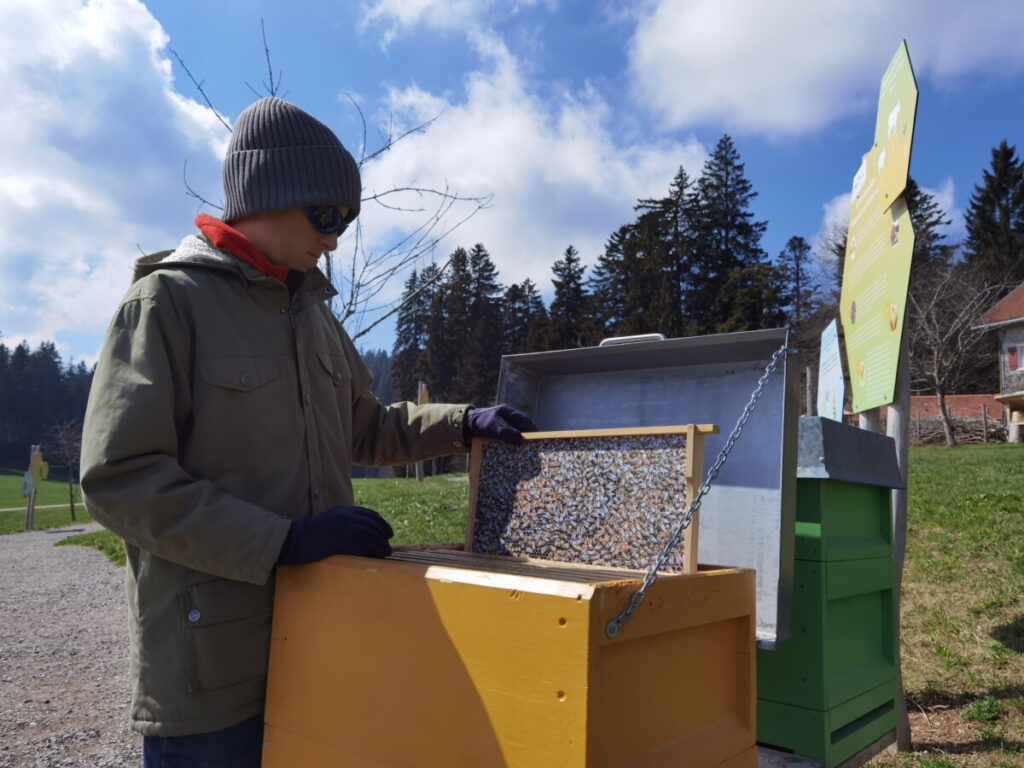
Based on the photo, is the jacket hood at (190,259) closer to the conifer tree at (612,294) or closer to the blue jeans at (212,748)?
the blue jeans at (212,748)

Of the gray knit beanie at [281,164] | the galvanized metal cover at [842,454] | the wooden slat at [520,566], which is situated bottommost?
the wooden slat at [520,566]

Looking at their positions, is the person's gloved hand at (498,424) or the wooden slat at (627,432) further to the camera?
the person's gloved hand at (498,424)

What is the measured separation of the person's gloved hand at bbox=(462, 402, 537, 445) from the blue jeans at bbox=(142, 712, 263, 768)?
979 mm

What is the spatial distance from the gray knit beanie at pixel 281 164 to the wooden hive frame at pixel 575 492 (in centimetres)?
90

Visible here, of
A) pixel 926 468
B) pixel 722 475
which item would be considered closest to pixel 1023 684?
pixel 722 475

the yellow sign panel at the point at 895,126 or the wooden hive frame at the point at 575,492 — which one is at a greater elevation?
the yellow sign panel at the point at 895,126

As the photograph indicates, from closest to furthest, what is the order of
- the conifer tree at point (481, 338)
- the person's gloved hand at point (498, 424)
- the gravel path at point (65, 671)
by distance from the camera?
the person's gloved hand at point (498, 424) → the gravel path at point (65, 671) → the conifer tree at point (481, 338)

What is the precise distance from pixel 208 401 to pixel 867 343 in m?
3.43

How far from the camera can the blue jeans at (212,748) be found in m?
1.77

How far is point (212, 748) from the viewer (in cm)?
181

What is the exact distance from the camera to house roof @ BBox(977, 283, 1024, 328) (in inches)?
1150

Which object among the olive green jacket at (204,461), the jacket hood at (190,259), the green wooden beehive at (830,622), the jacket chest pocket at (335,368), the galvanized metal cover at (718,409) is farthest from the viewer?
the green wooden beehive at (830,622)

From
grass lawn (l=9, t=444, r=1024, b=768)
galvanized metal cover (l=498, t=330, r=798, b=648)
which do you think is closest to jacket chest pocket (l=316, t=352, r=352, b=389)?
galvanized metal cover (l=498, t=330, r=798, b=648)

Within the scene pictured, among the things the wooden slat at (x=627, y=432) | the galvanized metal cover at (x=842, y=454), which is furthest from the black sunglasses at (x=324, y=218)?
the galvanized metal cover at (x=842, y=454)
